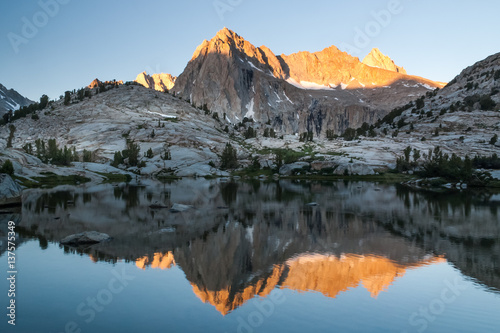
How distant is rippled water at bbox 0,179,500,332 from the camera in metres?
15.5

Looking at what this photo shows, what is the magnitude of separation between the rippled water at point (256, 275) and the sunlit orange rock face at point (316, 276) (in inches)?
2.7

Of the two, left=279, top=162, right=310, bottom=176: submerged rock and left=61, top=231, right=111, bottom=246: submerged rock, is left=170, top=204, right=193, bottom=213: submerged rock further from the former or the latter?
left=279, top=162, right=310, bottom=176: submerged rock

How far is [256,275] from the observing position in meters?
21.6

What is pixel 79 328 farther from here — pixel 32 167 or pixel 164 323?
pixel 32 167

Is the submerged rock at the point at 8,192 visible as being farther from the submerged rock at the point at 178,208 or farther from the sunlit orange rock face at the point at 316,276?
the sunlit orange rock face at the point at 316,276

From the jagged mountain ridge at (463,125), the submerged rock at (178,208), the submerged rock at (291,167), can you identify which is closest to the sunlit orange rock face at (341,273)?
the submerged rock at (178,208)

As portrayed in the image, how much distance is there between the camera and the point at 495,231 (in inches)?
1414

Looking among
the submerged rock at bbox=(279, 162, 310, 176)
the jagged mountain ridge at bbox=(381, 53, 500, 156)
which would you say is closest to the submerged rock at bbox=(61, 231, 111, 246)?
the submerged rock at bbox=(279, 162, 310, 176)

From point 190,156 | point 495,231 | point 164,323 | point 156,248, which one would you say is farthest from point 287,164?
point 164,323

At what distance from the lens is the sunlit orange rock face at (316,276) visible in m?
18.4

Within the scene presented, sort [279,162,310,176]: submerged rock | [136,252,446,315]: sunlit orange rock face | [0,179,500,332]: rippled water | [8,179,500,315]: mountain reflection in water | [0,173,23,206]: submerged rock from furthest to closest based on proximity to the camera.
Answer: [279,162,310,176]: submerged rock < [0,173,23,206]: submerged rock < [8,179,500,315]: mountain reflection in water < [136,252,446,315]: sunlit orange rock face < [0,179,500,332]: rippled water

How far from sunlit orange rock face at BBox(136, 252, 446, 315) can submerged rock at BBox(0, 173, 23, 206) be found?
3350cm

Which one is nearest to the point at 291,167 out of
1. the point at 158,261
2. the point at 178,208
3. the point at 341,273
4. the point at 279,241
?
the point at 178,208

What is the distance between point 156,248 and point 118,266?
4.62 metres
